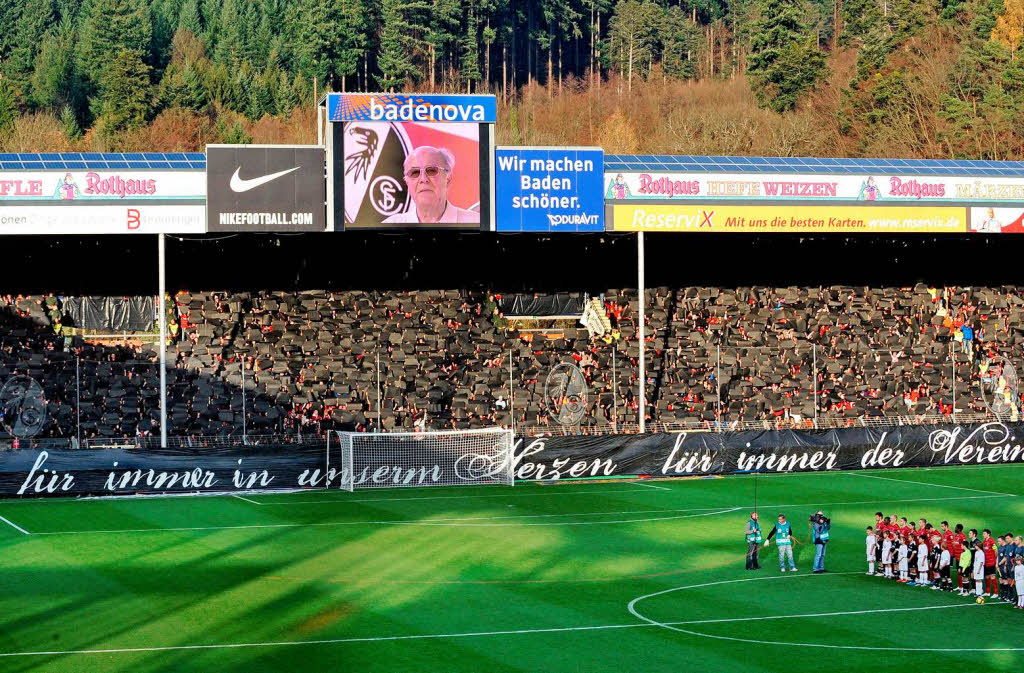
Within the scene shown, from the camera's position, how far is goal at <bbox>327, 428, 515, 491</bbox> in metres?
40.6

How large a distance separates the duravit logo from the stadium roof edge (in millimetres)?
5404

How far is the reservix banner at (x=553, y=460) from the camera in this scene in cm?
3822

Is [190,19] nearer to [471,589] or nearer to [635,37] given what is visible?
[635,37]

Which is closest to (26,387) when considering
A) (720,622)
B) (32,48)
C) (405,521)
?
(405,521)

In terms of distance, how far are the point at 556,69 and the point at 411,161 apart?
8714 centimetres

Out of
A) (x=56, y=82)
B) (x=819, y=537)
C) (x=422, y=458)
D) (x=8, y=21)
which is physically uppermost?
(x=8, y=21)

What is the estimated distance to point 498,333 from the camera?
53438 millimetres

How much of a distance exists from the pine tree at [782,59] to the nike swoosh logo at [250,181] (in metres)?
57.7

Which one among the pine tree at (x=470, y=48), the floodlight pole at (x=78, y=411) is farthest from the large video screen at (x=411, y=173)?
the pine tree at (x=470, y=48)

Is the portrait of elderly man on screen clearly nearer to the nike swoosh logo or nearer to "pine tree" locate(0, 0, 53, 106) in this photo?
the nike swoosh logo

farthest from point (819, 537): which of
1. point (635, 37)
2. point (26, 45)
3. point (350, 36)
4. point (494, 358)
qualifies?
point (26, 45)

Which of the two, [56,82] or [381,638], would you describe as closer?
[381,638]

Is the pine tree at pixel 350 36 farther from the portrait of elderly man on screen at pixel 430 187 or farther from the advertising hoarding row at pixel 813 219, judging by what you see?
the portrait of elderly man on screen at pixel 430 187

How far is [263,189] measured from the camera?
4469 centimetres
